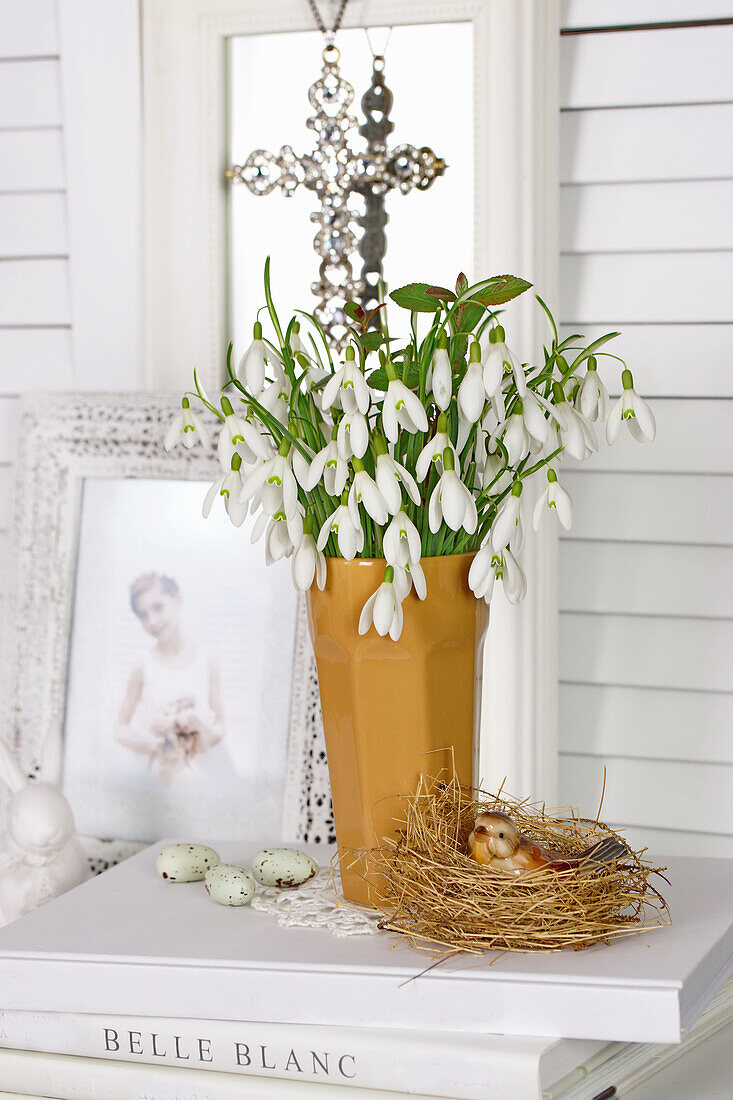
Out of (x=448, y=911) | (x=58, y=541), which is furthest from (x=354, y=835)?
(x=58, y=541)

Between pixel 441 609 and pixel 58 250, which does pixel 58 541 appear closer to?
pixel 58 250

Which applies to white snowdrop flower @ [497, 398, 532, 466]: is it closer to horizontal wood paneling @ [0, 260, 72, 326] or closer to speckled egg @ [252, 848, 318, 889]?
speckled egg @ [252, 848, 318, 889]

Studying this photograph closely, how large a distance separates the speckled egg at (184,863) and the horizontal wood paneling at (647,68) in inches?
30.4

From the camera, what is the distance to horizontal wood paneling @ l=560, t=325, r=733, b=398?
1.08m

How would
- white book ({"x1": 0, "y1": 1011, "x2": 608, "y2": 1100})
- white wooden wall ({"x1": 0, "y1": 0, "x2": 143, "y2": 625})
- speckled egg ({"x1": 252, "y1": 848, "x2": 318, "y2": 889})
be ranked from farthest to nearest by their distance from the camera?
white wooden wall ({"x1": 0, "y1": 0, "x2": 143, "y2": 625}) → speckled egg ({"x1": 252, "y1": 848, "x2": 318, "y2": 889}) → white book ({"x1": 0, "y1": 1011, "x2": 608, "y2": 1100})

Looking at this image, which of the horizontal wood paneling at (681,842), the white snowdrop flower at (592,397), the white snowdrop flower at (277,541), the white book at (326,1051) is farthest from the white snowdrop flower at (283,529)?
the horizontal wood paneling at (681,842)

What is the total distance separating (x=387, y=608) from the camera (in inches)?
28.2

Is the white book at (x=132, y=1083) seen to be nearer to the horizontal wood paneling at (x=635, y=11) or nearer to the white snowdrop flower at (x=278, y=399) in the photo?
the white snowdrop flower at (x=278, y=399)

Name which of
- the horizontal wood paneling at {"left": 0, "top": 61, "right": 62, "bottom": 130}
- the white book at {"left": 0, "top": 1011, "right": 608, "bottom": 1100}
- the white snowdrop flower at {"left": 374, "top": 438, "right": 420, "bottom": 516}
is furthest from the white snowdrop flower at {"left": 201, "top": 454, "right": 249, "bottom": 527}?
the horizontal wood paneling at {"left": 0, "top": 61, "right": 62, "bottom": 130}

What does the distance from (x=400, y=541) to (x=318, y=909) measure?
0.95ft

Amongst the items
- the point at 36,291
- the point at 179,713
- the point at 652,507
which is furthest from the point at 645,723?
the point at 36,291

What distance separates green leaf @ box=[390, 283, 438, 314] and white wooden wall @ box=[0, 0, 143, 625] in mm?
533

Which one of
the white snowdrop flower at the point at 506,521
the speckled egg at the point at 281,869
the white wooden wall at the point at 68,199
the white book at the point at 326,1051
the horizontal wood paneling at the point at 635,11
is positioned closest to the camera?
the white book at the point at 326,1051

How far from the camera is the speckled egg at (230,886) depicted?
2.68 ft
